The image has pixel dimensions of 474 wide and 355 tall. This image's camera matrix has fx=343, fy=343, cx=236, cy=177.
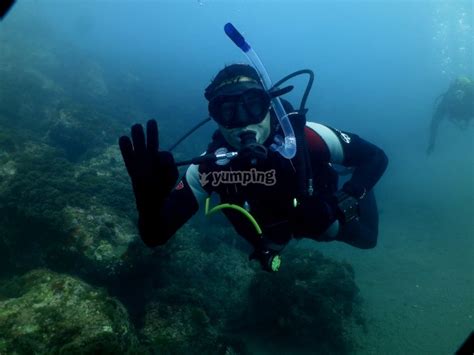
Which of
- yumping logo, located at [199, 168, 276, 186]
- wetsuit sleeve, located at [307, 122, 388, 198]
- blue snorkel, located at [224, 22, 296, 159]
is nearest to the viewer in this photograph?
blue snorkel, located at [224, 22, 296, 159]

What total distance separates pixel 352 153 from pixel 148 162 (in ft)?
9.06

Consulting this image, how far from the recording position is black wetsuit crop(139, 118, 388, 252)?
11.7ft

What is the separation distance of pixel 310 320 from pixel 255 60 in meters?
4.81

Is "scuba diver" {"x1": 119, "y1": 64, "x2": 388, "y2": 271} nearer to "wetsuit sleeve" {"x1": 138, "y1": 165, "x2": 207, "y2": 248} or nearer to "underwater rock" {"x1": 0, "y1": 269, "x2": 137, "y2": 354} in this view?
"wetsuit sleeve" {"x1": 138, "y1": 165, "x2": 207, "y2": 248}

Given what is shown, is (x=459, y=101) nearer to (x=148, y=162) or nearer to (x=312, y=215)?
(x=312, y=215)

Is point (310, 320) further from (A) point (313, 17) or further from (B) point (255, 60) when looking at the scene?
(A) point (313, 17)

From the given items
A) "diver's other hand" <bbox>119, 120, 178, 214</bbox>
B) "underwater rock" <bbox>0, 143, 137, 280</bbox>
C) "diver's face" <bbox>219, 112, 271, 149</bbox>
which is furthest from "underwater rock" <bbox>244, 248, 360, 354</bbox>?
"diver's other hand" <bbox>119, 120, 178, 214</bbox>

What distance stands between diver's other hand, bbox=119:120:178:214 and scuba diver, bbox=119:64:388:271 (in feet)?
1.24

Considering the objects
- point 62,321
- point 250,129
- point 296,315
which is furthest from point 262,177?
point 296,315

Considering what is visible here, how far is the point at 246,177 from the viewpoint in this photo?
143 inches

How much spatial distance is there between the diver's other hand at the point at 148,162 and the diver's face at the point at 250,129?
4.02ft

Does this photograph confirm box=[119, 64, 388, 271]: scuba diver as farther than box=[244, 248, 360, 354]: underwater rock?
No

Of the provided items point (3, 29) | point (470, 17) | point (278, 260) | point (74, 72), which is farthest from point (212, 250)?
point (470, 17)

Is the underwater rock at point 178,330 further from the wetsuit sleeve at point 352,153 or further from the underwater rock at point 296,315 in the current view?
the wetsuit sleeve at point 352,153
